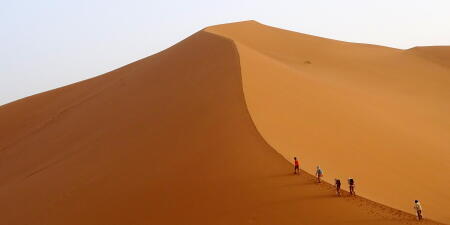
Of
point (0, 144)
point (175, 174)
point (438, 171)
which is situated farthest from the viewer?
point (0, 144)

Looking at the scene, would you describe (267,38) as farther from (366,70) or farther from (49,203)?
(49,203)

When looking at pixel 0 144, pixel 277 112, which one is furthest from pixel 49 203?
pixel 0 144

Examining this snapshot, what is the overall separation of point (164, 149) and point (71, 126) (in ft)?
26.9

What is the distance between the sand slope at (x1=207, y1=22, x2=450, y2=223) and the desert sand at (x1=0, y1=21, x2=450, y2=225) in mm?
67

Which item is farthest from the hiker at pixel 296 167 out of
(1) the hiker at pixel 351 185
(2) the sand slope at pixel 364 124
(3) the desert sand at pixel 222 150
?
(1) the hiker at pixel 351 185

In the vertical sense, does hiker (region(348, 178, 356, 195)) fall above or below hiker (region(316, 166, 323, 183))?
below

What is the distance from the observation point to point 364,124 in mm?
15992

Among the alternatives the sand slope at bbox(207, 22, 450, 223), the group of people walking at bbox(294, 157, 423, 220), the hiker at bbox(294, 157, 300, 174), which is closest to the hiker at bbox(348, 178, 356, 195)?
the group of people walking at bbox(294, 157, 423, 220)

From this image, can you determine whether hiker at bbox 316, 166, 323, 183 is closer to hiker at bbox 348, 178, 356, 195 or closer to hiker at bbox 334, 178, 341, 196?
hiker at bbox 334, 178, 341, 196

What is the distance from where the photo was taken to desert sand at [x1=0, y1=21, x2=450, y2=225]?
1019 cm

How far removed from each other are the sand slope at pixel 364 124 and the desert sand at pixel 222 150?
0.07 meters

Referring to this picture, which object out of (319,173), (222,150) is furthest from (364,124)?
(319,173)

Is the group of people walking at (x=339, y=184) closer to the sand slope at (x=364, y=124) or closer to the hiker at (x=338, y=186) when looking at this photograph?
the hiker at (x=338, y=186)

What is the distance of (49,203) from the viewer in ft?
41.0
